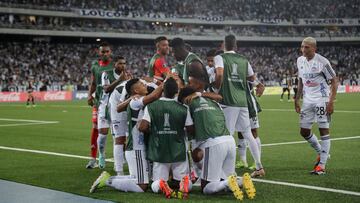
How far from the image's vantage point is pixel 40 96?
4375cm

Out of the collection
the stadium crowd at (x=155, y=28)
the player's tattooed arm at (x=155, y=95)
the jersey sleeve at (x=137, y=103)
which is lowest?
the jersey sleeve at (x=137, y=103)

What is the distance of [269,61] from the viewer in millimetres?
71938

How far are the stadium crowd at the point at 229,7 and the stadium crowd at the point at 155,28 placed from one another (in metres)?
1.59

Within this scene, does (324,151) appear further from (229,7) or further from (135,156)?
(229,7)

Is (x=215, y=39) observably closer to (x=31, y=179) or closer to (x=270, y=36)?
(x=270, y=36)

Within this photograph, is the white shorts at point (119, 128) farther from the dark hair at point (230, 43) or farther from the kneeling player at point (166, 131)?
the dark hair at point (230, 43)

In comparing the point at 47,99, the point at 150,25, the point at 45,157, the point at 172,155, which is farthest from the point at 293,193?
the point at 150,25

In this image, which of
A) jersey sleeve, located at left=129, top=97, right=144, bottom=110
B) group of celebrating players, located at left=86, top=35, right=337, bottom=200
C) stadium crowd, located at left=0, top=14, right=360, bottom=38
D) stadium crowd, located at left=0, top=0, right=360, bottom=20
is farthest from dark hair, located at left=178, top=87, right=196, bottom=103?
stadium crowd, located at left=0, top=0, right=360, bottom=20

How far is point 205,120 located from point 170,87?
0.66 meters

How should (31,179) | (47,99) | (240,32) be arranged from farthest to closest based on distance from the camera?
(240,32), (47,99), (31,179)

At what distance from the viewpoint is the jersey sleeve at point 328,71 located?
913cm

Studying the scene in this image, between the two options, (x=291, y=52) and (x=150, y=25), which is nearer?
(x=150, y=25)

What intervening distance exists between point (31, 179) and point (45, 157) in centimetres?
277

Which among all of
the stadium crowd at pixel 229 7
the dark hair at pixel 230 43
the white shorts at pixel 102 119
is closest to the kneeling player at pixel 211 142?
the dark hair at pixel 230 43
